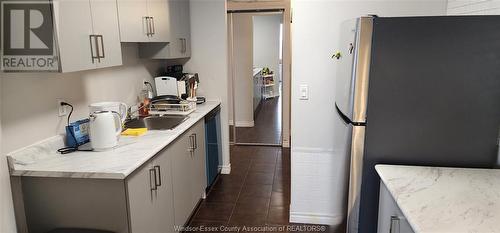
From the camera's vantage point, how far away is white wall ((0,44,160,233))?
1.75m

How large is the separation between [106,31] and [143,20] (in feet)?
2.01

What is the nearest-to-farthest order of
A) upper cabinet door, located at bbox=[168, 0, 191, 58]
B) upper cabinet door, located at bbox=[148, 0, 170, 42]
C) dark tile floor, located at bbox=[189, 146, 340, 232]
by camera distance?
upper cabinet door, located at bbox=[148, 0, 170, 42] < dark tile floor, located at bbox=[189, 146, 340, 232] < upper cabinet door, located at bbox=[168, 0, 191, 58]

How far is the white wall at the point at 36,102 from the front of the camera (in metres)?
1.75

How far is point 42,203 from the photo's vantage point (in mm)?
1842

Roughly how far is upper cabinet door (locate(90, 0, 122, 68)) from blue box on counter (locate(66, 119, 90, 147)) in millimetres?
417

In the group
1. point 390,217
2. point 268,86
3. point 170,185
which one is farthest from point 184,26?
point 268,86

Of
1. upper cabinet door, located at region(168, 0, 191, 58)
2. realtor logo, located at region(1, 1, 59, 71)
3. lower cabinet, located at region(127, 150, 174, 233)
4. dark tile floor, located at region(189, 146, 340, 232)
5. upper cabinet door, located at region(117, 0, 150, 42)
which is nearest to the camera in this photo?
realtor logo, located at region(1, 1, 59, 71)

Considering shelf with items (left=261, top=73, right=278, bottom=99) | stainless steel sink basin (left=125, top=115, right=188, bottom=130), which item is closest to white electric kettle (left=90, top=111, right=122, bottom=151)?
stainless steel sink basin (left=125, top=115, right=188, bottom=130)

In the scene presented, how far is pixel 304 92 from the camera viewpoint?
2.68 m

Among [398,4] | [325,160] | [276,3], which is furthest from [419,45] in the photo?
[276,3]

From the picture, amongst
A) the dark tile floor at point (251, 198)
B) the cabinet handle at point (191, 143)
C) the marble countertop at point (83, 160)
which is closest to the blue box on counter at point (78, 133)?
the marble countertop at point (83, 160)

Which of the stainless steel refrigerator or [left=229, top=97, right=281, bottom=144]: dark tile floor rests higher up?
the stainless steel refrigerator

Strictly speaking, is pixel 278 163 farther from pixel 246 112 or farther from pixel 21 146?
pixel 21 146

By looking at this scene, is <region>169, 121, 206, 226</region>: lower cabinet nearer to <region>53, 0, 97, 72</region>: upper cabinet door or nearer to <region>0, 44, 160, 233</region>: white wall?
<region>0, 44, 160, 233</region>: white wall
